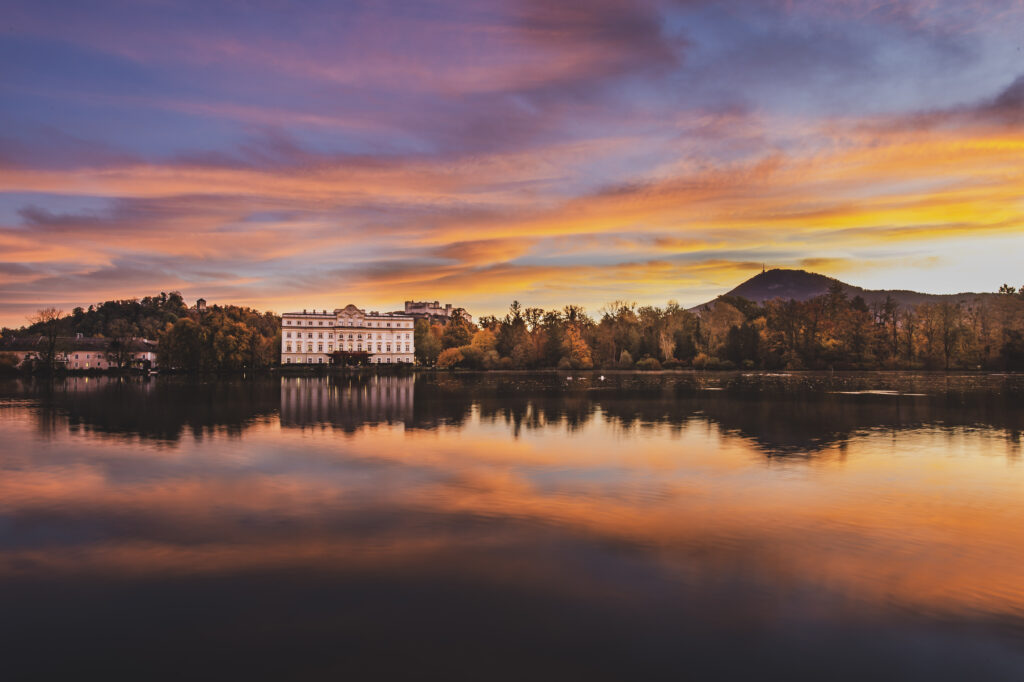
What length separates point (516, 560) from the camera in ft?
37.9

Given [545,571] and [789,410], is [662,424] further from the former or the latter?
[545,571]

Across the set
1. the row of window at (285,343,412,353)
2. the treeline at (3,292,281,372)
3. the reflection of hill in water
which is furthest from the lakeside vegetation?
Result: the reflection of hill in water

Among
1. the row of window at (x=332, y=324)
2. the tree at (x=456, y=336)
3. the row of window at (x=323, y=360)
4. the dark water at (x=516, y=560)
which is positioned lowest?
the dark water at (x=516, y=560)

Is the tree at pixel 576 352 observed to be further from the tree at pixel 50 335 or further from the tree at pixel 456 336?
the tree at pixel 50 335

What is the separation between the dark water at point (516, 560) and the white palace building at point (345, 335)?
132 metres

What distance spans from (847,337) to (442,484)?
10316 cm

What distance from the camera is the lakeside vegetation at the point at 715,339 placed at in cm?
9894

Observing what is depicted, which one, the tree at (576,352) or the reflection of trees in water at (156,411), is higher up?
the tree at (576,352)

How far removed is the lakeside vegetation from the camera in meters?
98.9

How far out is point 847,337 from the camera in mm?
104750

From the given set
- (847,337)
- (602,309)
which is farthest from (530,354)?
(847,337)

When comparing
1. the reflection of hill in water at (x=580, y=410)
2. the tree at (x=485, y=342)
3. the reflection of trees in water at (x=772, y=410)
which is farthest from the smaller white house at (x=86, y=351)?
the reflection of trees in water at (x=772, y=410)

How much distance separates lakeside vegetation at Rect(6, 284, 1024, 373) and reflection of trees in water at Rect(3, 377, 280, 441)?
50.8 metres

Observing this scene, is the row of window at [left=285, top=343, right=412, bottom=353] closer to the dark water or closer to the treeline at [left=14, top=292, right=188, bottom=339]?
the treeline at [left=14, top=292, right=188, bottom=339]
